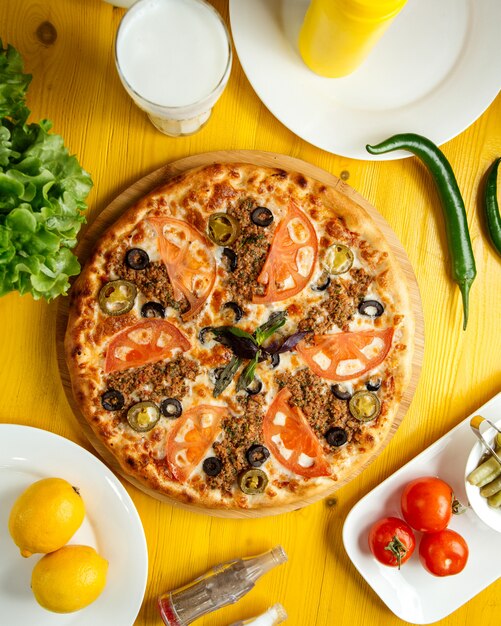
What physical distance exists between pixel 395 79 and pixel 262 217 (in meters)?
0.85

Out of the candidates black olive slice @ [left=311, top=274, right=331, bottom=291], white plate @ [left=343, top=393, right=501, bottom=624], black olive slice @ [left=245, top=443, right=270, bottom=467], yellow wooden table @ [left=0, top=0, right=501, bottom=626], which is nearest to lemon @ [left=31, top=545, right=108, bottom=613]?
yellow wooden table @ [left=0, top=0, right=501, bottom=626]

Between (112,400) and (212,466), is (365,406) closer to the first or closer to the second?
(212,466)

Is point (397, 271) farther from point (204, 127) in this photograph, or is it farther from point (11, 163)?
point (11, 163)

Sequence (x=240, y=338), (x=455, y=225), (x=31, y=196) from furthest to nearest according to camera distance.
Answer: (x=455, y=225), (x=240, y=338), (x=31, y=196)

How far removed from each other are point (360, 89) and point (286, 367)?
1.24 metres

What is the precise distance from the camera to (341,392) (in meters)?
2.73

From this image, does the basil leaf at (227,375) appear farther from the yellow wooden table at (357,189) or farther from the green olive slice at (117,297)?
the yellow wooden table at (357,189)

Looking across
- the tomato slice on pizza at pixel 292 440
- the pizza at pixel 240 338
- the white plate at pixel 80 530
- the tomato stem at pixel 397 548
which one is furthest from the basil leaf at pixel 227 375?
the tomato stem at pixel 397 548

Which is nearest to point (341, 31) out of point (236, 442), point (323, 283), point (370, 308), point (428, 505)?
point (323, 283)

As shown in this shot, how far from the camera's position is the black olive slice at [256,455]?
2.70 metres

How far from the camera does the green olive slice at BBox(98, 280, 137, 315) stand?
104 inches

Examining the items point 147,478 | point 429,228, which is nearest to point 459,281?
point 429,228

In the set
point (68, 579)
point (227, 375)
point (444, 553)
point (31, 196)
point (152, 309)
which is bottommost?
point (68, 579)

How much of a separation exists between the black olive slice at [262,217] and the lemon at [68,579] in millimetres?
1517
